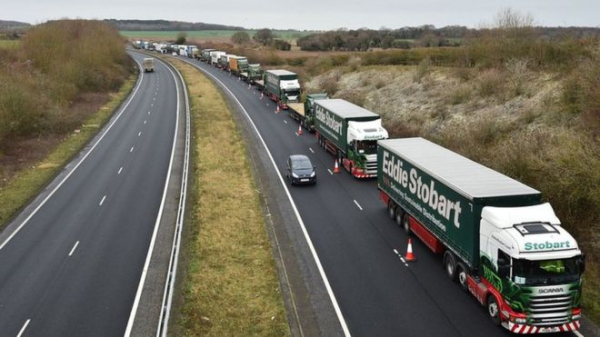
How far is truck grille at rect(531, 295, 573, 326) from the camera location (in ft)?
53.5

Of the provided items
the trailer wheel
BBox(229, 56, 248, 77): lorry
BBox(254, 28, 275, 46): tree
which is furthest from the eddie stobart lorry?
BBox(254, 28, 275, 46): tree

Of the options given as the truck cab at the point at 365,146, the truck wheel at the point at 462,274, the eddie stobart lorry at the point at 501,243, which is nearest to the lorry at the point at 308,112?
the truck cab at the point at 365,146

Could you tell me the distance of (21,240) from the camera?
2634cm

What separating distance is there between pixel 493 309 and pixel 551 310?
75.7 inches

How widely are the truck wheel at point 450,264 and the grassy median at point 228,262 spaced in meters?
6.92

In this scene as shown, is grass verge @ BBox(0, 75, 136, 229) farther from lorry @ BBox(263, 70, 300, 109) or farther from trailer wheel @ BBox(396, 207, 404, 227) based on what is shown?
lorry @ BBox(263, 70, 300, 109)

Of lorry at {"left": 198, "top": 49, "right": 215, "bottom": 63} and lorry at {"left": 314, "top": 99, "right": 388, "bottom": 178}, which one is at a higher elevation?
lorry at {"left": 198, "top": 49, "right": 215, "bottom": 63}

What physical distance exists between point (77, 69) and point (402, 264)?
2669 inches

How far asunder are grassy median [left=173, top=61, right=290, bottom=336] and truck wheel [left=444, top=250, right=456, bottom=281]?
6916 mm

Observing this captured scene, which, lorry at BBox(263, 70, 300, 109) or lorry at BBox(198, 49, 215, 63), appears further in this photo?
lorry at BBox(198, 49, 215, 63)

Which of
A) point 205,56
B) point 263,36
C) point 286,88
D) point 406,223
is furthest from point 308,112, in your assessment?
point 263,36

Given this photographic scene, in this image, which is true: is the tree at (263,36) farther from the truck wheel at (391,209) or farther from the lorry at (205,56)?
the truck wheel at (391,209)

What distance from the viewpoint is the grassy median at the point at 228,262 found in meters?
18.1

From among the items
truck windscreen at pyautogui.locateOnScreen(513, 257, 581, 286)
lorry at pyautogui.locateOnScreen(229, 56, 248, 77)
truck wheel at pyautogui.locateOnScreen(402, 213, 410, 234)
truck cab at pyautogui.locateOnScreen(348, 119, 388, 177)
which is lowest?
truck wheel at pyautogui.locateOnScreen(402, 213, 410, 234)
